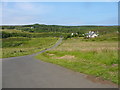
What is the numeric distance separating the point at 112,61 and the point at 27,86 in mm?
8582

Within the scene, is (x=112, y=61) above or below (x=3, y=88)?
above

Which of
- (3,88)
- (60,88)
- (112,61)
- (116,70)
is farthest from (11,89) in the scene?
(112,61)

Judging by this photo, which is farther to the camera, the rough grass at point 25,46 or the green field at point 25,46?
the rough grass at point 25,46

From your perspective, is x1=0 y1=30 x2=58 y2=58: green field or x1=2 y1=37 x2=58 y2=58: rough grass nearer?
x1=0 y1=30 x2=58 y2=58: green field

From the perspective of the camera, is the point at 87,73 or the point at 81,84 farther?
the point at 87,73

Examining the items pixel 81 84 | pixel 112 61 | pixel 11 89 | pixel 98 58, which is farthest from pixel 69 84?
pixel 98 58

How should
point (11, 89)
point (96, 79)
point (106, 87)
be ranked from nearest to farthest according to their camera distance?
1. point (106, 87)
2. point (11, 89)
3. point (96, 79)

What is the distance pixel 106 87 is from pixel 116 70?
3.38 meters

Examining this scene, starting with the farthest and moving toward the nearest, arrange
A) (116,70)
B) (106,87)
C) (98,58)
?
(98,58) < (116,70) < (106,87)

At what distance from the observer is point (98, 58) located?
1716 cm

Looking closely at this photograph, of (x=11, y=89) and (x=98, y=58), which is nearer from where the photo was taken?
(x=11, y=89)

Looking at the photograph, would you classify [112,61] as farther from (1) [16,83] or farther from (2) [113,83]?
(1) [16,83]

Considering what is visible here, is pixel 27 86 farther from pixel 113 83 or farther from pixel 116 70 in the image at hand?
pixel 116 70

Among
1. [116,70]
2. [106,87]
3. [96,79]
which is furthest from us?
[116,70]
